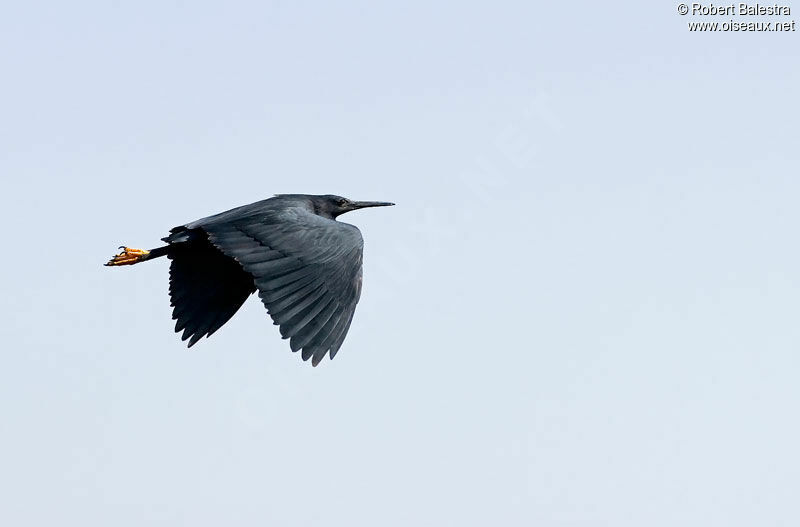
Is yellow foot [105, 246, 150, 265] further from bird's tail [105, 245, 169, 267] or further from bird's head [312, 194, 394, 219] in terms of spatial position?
bird's head [312, 194, 394, 219]

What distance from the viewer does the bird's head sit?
17.3 meters

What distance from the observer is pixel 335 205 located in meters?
17.7

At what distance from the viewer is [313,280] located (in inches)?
549

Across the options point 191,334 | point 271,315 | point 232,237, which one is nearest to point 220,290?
point 191,334

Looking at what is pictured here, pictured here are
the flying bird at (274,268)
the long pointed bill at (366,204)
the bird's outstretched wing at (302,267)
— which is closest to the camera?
the bird's outstretched wing at (302,267)

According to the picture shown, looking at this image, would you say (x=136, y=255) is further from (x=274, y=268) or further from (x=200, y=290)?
(x=274, y=268)

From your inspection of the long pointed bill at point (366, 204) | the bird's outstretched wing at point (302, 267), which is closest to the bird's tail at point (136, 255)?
the bird's outstretched wing at point (302, 267)

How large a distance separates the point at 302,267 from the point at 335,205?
12.3 ft

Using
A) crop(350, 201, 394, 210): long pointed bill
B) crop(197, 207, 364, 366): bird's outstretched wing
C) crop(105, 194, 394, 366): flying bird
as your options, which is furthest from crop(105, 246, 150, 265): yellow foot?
crop(350, 201, 394, 210): long pointed bill

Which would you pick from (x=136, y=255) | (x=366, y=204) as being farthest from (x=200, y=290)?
(x=366, y=204)

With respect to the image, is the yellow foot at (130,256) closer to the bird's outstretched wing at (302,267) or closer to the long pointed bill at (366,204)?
the bird's outstretched wing at (302,267)

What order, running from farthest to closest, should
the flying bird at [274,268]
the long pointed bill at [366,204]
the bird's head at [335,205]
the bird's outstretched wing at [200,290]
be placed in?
the long pointed bill at [366,204], the bird's head at [335,205], the bird's outstretched wing at [200,290], the flying bird at [274,268]

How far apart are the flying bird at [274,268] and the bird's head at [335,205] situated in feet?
0.11

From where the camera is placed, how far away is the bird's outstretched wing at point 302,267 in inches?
528
